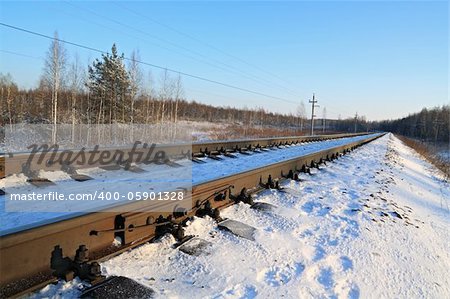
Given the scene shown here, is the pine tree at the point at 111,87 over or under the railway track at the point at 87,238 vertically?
over

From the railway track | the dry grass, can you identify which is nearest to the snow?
the railway track

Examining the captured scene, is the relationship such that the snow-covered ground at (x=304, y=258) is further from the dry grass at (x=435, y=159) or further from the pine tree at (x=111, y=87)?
the pine tree at (x=111, y=87)

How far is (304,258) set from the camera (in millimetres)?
3062

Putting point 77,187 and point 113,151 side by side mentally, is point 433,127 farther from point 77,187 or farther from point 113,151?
point 77,187

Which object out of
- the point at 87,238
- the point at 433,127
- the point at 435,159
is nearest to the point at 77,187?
the point at 87,238

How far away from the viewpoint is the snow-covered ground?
2441mm

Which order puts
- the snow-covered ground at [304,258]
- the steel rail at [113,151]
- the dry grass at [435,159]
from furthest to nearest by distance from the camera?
the dry grass at [435,159] < the steel rail at [113,151] < the snow-covered ground at [304,258]

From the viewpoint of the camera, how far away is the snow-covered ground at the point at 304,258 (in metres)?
2.44

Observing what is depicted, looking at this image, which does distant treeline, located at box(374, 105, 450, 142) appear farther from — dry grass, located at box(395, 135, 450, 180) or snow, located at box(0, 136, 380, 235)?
snow, located at box(0, 136, 380, 235)

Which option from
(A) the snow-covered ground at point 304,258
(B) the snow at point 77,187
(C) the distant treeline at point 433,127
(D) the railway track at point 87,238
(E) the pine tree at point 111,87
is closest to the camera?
(D) the railway track at point 87,238

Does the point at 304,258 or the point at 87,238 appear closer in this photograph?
the point at 87,238

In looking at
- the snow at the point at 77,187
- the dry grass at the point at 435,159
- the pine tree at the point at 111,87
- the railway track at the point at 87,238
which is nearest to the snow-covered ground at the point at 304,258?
the railway track at the point at 87,238

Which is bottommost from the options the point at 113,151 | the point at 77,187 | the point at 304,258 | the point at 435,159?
the point at 435,159

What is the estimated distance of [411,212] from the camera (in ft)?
18.3
